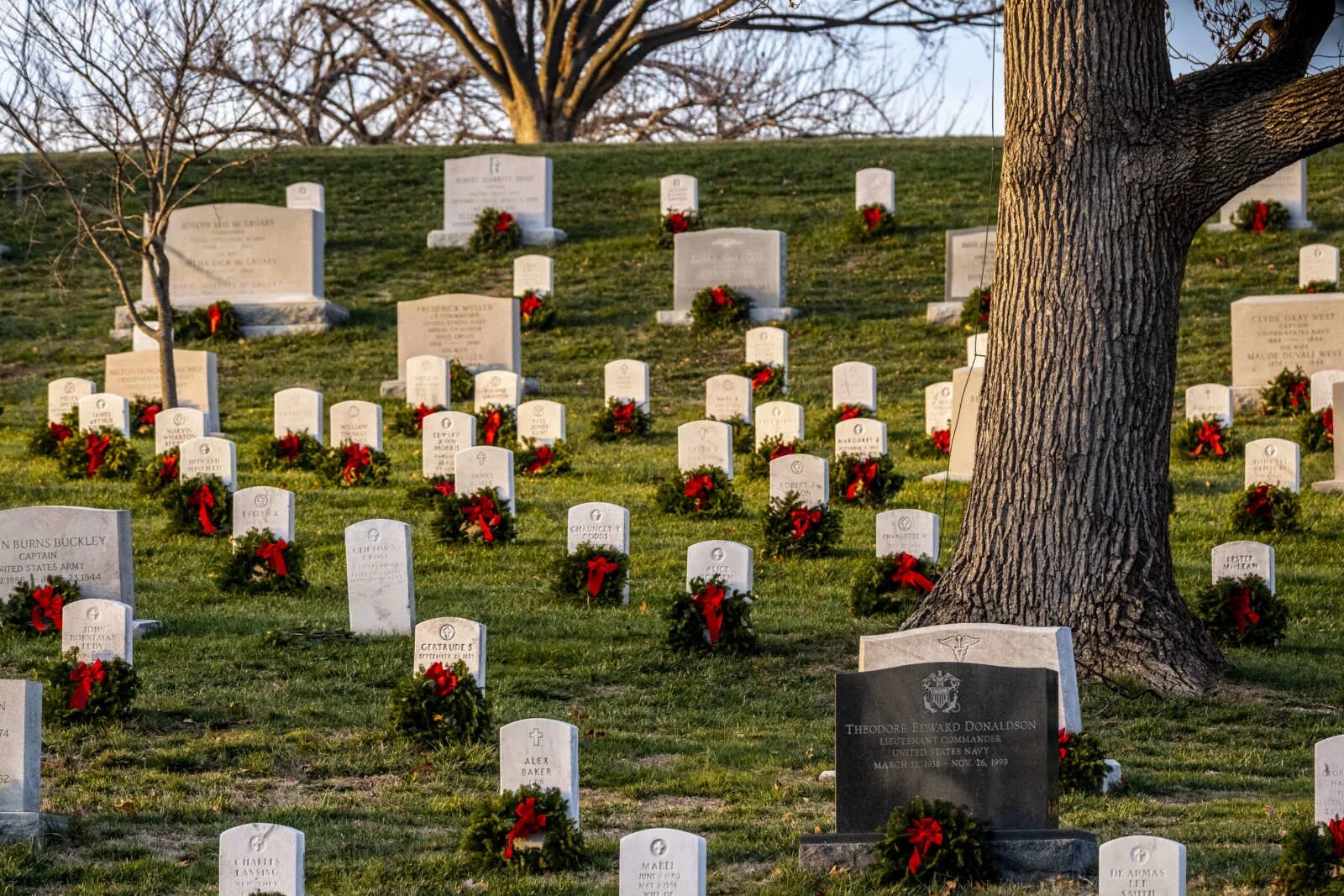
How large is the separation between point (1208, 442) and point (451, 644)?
8788 mm

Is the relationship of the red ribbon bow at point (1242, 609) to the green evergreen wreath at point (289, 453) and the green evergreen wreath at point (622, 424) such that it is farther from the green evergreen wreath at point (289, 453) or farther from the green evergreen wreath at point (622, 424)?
the green evergreen wreath at point (289, 453)

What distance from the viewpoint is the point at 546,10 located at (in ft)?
111

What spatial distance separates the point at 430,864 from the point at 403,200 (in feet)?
66.4

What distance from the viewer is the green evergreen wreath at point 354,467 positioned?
47.5 feet

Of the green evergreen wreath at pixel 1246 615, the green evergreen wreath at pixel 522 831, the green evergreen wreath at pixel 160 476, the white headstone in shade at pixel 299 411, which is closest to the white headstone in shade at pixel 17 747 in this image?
the green evergreen wreath at pixel 522 831

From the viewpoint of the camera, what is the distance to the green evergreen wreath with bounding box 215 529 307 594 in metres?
11.2

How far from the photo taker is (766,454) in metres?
14.9

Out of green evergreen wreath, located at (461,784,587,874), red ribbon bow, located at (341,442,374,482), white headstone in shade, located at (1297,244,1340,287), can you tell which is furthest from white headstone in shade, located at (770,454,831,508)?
white headstone in shade, located at (1297,244,1340,287)

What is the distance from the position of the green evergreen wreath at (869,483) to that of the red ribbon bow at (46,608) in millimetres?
6112

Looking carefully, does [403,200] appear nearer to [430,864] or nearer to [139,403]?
[139,403]

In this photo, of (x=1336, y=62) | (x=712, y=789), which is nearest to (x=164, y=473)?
(x=712, y=789)

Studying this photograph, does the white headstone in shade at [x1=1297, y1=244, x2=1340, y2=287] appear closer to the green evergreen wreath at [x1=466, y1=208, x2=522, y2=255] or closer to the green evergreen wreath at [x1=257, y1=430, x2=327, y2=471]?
the green evergreen wreath at [x1=466, y1=208, x2=522, y2=255]

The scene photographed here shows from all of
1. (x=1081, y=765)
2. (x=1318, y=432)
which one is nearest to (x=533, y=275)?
(x=1318, y=432)

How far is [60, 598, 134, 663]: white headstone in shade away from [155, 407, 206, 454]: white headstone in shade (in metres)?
6.76
